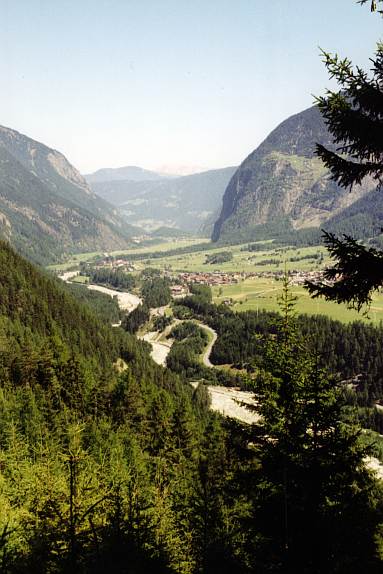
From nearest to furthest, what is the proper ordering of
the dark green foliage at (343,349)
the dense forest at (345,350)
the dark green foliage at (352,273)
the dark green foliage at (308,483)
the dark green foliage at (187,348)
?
the dark green foliage at (352,273) < the dark green foliage at (308,483) < the dense forest at (345,350) < the dark green foliage at (343,349) < the dark green foliage at (187,348)

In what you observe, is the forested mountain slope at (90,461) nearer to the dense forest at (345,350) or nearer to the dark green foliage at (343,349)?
the dense forest at (345,350)

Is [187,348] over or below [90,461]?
below

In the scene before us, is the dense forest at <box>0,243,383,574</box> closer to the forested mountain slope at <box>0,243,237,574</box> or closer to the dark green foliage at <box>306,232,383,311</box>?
the forested mountain slope at <box>0,243,237,574</box>

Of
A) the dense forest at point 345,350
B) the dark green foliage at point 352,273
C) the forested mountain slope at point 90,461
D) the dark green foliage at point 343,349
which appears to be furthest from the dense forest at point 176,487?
the dark green foliage at point 343,349

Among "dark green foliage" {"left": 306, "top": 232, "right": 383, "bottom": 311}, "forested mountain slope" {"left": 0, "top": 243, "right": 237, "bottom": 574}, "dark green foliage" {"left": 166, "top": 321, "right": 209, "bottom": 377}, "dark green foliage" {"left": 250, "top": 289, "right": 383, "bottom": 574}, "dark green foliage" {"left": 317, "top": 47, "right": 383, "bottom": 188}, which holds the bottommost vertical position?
"dark green foliage" {"left": 166, "top": 321, "right": 209, "bottom": 377}

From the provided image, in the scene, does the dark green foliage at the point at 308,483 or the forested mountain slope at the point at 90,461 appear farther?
the forested mountain slope at the point at 90,461

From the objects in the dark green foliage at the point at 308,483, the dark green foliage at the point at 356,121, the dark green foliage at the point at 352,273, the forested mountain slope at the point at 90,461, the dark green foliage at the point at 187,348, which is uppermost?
the dark green foliage at the point at 356,121

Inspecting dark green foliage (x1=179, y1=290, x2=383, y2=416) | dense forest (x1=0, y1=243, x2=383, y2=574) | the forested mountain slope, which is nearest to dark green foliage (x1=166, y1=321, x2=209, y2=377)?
dark green foliage (x1=179, y1=290, x2=383, y2=416)

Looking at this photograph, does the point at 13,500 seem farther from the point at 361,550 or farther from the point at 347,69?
the point at 347,69

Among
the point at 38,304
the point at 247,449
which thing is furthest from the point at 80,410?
the point at 38,304

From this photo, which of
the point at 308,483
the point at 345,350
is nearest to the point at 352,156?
the point at 308,483

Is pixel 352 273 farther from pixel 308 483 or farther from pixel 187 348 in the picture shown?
pixel 187 348
